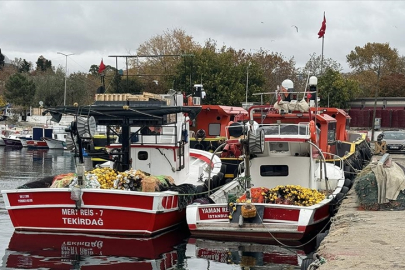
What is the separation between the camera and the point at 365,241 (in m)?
11.9

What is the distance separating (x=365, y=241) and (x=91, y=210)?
21.0 feet

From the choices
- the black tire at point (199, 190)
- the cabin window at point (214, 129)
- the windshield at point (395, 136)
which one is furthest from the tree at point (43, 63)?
the black tire at point (199, 190)

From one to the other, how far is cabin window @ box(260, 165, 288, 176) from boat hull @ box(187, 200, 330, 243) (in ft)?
7.68

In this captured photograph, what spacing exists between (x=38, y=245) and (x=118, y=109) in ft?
12.8

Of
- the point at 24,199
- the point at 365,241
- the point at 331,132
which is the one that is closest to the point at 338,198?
the point at 365,241

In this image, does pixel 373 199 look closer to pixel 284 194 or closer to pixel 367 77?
pixel 284 194

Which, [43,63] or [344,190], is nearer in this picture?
[344,190]

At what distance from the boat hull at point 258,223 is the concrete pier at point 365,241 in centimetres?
77

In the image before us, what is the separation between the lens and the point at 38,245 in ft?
49.9

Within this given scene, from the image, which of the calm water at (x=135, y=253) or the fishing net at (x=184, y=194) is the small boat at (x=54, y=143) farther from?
the fishing net at (x=184, y=194)

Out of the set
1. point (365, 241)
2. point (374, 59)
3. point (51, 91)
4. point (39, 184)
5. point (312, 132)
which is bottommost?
point (365, 241)

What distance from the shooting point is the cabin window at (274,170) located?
1811 centimetres

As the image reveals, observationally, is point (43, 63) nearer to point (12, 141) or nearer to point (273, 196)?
point (12, 141)

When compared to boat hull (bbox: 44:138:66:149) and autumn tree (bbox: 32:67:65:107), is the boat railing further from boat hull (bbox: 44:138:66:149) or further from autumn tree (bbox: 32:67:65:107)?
autumn tree (bbox: 32:67:65:107)
